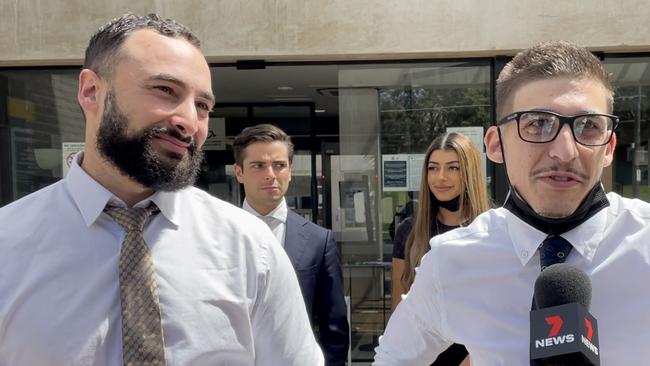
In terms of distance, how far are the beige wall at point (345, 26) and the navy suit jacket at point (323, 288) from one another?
331cm

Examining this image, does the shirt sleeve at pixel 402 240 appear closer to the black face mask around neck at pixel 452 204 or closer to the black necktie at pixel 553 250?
the black face mask around neck at pixel 452 204

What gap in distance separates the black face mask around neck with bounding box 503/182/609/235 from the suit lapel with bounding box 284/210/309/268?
194 cm

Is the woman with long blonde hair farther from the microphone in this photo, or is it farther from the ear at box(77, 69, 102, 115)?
the ear at box(77, 69, 102, 115)

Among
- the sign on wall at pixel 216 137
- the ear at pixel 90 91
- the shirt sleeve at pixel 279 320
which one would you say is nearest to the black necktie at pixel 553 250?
the shirt sleeve at pixel 279 320

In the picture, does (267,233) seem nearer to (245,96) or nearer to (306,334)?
(306,334)

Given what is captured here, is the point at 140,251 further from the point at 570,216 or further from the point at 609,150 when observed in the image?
the point at 609,150

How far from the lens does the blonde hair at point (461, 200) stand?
388cm

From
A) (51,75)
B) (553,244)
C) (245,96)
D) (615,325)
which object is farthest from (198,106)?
(245,96)

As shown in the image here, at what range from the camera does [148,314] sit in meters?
1.65

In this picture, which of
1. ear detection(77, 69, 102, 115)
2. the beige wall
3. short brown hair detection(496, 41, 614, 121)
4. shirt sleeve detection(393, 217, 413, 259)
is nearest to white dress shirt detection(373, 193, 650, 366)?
short brown hair detection(496, 41, 614, 121)

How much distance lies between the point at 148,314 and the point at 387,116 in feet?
18.5

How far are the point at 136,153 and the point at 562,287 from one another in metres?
1.14

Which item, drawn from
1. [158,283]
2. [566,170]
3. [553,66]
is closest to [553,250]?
[566,170]

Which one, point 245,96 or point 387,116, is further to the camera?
point 245,96
